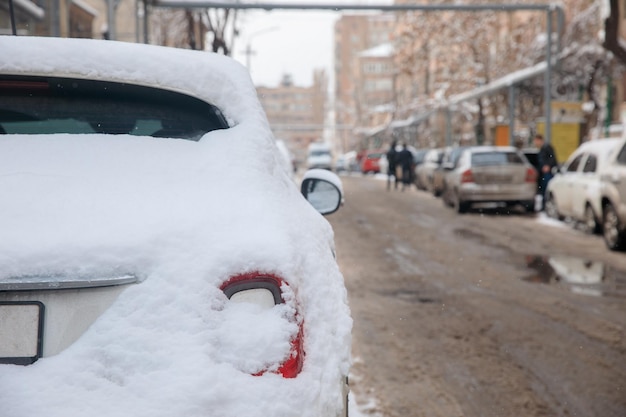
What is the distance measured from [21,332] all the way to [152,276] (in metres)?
0.33

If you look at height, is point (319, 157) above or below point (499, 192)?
above

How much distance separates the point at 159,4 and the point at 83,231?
762 inches

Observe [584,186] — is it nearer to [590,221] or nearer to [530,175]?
[590,221]

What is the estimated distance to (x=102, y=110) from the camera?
2621mm

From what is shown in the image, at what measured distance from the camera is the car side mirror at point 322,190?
3455mm

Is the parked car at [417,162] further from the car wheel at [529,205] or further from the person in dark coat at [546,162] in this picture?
the person in dark coat at [546,162]

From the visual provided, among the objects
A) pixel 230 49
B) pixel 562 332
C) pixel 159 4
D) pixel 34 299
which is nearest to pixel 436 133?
pixel 230 49

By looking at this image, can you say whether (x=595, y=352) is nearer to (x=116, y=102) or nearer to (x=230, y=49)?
(x=116, y=102)

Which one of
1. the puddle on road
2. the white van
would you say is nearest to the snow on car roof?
the puddle on road

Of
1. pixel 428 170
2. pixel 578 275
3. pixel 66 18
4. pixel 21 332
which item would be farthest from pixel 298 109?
pixel 21 332

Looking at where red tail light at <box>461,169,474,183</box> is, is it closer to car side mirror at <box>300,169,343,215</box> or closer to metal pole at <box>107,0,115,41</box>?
metal pole at <box>107,0,115,41</box>

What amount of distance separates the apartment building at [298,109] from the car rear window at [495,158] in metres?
125

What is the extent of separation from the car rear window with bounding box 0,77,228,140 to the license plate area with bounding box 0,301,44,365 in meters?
0.93

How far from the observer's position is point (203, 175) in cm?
229
